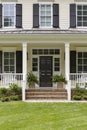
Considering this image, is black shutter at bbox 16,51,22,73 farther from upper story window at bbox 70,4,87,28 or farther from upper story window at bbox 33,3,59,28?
upper story window at bbox 70,4,87,28

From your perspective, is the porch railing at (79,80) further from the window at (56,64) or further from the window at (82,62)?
the window at (56,64)

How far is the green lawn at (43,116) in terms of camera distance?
12.6 m

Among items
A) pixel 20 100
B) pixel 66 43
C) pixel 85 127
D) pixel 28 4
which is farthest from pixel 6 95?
pixel 85 127

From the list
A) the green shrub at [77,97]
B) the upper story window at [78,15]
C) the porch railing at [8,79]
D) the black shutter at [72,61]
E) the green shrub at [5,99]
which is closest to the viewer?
the green shrub at [5,99]

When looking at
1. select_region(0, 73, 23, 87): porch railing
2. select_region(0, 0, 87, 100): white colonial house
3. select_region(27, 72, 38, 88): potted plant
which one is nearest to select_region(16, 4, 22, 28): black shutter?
select_region(0, 0, 87, 100): white colonial house

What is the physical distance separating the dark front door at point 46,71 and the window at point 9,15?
311 cm

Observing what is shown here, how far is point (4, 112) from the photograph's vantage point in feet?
52.9

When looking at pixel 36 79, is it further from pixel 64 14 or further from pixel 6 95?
pixel 64 14

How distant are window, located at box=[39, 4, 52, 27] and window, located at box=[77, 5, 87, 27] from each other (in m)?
1.89

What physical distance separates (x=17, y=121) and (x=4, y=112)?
2573 millimetres

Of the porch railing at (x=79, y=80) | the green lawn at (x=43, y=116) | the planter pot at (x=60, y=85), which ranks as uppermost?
the porch railing at (x=79, y=80)

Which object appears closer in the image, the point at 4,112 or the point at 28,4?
the point at 4,112

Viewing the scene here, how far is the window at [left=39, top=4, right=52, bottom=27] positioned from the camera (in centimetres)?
2438

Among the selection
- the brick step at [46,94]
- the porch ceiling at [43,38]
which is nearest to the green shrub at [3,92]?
the brick step at [46,94]
